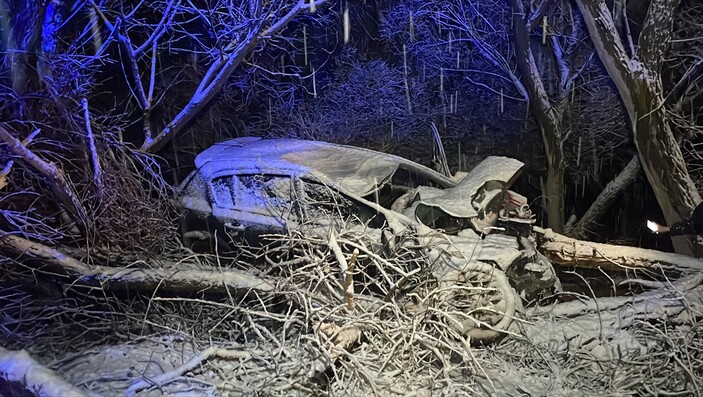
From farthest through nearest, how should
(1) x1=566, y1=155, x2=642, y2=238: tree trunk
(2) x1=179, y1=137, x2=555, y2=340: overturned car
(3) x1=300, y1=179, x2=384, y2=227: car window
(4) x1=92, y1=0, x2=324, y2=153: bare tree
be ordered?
1. (1) x1=566, y1=155, x2=642, y2=238: tree trunk
2. (4) x1=92, y1=0, x2=324, y2=153: bare tree
3. (3) x1=300, y1=179, x2=384, y2=227: car window
4. (2) x1=179, y1=137, x2=555, y2=340: overturned car

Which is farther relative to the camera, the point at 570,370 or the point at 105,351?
the point at 105,351

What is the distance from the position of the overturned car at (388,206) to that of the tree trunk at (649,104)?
3185 millimetres

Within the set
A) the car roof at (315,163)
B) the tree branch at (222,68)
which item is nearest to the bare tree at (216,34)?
the tree branch at (222,68)

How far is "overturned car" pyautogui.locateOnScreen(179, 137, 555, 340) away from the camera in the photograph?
498 centimetres

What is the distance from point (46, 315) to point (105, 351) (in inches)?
40.7

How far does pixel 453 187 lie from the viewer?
252 inches

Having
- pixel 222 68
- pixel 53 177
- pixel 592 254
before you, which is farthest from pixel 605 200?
pixel 53 177

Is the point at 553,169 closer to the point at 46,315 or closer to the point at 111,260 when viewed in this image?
the point at 111,260

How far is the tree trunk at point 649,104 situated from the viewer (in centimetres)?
844

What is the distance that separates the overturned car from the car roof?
0.04 ft

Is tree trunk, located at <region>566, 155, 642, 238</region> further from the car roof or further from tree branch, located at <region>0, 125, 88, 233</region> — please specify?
tree branch, located at <region>0, 125, 88, 233</region>

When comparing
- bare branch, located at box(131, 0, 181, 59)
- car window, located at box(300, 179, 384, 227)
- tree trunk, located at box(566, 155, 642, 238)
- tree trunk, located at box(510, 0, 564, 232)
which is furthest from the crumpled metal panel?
bare branch, located at box(131, 0, 181, 59)

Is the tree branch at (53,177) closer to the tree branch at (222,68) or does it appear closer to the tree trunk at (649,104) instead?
the tree branch at (222,68)

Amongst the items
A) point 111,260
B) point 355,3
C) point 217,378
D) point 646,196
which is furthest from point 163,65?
point 646,196
